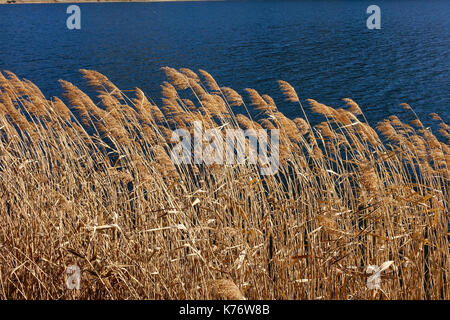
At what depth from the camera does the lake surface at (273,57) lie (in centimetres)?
1622

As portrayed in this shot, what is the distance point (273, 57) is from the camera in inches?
890

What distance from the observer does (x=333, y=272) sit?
3838mm

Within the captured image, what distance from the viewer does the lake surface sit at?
16219 millimetres

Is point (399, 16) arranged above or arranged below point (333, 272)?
above
